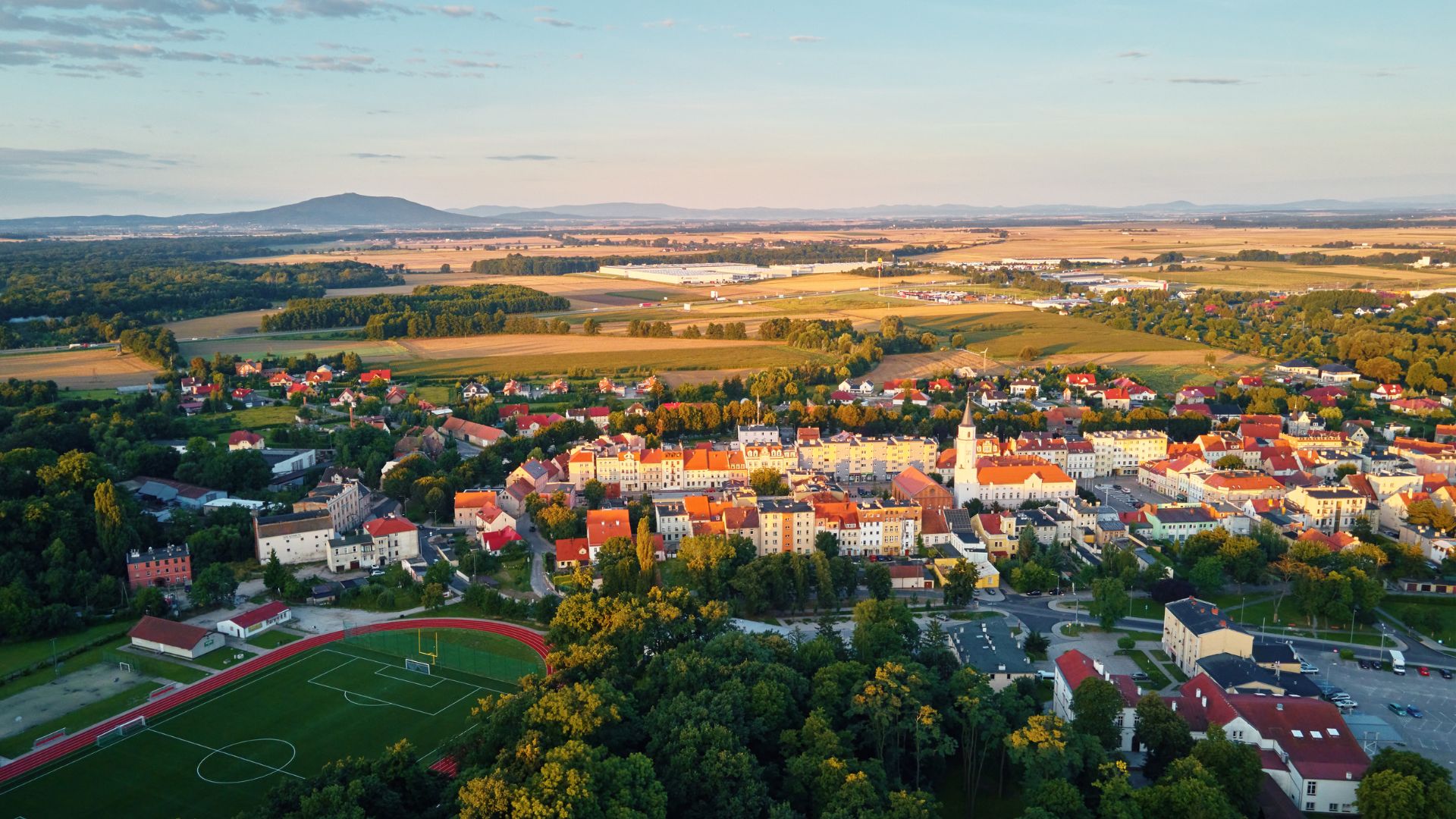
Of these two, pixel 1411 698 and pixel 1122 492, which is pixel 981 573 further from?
pixel 1122 492

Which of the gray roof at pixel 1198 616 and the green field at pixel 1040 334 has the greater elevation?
the green field at pixel 1040 334

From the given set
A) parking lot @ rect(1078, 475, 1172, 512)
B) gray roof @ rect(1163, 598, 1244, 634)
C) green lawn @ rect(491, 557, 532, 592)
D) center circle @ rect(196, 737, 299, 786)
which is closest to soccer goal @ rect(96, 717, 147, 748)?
center circle @ rect(196, 737, 299, 786)

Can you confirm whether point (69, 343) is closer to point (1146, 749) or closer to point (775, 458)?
point (775, 458)

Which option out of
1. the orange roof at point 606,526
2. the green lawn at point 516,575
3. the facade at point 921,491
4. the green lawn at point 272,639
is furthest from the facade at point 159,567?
the facade at point 921,491

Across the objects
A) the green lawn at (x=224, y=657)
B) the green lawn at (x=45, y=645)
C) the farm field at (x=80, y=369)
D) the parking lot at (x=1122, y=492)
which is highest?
the farm field at (x=80, y=369)

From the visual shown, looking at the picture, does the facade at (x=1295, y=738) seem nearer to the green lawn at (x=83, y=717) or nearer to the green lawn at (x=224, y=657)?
the green lawn at (x=224, y=657)

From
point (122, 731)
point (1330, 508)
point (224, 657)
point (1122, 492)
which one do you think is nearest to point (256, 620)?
point (224, 657)

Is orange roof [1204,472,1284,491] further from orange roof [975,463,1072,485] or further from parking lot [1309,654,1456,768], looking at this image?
parking lot [1309,654,1456,768]
